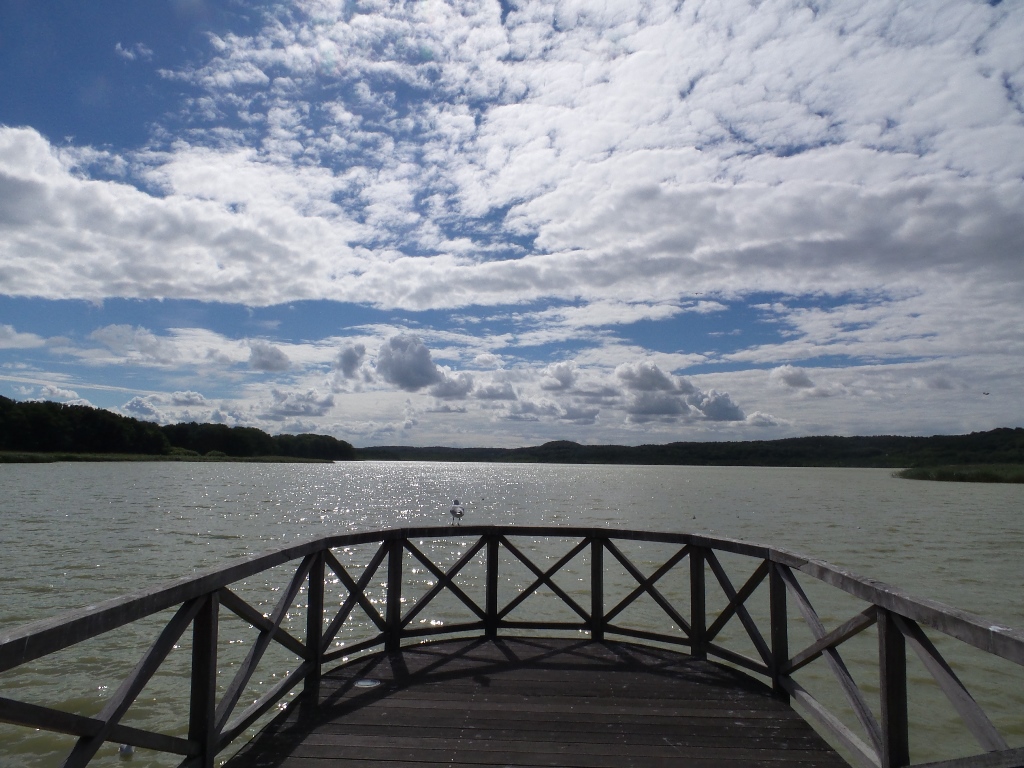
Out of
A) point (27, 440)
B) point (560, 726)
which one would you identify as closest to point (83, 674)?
point (560, 726)

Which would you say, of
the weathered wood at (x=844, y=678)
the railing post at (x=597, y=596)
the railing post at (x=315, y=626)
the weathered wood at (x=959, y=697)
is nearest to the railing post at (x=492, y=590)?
the railing post at (x=597, y=596)

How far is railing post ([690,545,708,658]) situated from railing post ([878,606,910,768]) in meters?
2.64

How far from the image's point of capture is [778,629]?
A: 5.49 m

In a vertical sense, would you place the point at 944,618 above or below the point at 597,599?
above

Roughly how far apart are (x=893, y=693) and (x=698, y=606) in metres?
2.76

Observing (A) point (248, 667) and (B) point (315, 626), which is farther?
(B) point (315, 626)

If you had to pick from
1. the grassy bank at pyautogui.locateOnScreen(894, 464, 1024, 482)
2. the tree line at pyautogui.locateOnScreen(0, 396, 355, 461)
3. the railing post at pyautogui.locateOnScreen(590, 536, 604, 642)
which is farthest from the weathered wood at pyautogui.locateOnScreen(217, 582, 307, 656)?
the tree line at pyautogui.locateOnScreen(0, 396, 355, 461)

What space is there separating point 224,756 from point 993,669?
10.5 metres

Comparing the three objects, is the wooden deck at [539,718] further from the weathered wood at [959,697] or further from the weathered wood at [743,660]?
the weathered wood at [959,697]

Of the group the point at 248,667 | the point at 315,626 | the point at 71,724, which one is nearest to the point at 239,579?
the point at 248,667

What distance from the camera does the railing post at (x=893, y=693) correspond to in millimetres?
3738

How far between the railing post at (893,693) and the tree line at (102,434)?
354ft

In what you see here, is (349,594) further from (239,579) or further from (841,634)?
(841,634)

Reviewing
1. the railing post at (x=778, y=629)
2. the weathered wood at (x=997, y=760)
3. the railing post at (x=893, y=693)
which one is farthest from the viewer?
the railing post at (x=778, y=629)
